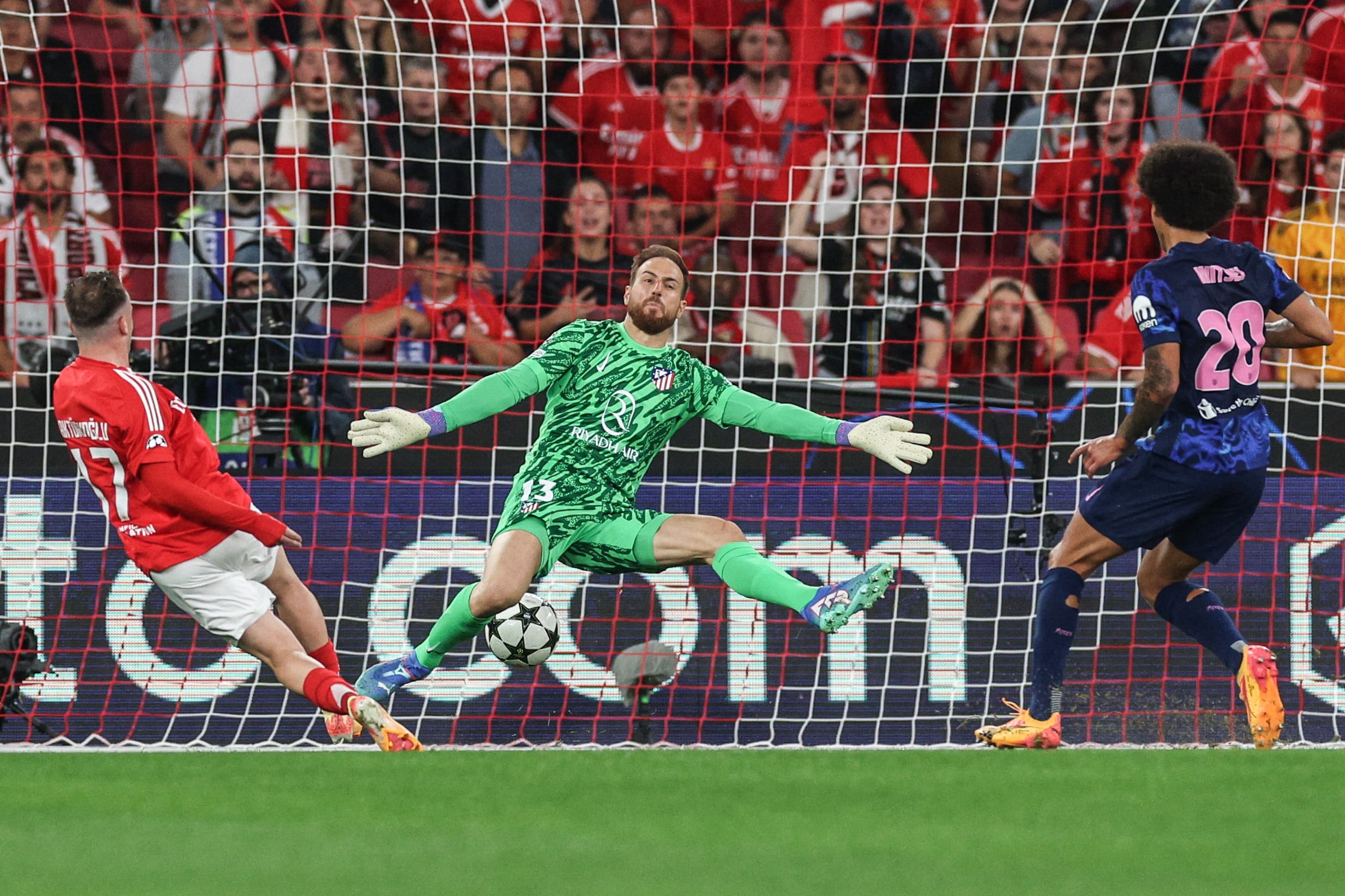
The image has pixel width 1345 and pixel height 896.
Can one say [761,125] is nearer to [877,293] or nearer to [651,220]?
[651,220]

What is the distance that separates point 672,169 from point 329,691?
381 cm

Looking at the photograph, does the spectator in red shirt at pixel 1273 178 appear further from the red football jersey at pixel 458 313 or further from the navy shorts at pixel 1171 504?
the red football jersey at pixel 458 313

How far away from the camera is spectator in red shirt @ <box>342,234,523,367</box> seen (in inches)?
336

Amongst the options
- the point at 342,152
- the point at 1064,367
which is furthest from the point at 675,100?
the point at 1064,367

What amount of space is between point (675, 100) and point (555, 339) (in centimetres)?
359

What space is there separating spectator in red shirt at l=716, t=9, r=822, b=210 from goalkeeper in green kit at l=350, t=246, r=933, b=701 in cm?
329

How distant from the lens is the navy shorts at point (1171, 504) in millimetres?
5297

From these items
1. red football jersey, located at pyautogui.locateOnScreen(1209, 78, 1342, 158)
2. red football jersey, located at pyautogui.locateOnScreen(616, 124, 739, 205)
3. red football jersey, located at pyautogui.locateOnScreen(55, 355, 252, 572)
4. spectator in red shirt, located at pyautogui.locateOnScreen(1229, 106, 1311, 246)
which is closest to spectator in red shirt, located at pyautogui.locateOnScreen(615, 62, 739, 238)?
red football jersey, located at pyautogui.locateOnScreen(616, 124, 739, 205)

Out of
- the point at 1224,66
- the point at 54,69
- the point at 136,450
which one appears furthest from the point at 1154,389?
the point at 54,69

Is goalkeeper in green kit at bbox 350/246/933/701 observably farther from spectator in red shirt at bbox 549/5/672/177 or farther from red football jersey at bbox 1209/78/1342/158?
red football jersey at bbox 1209/78/1342/158

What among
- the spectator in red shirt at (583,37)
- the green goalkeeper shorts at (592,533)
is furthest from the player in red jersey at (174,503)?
the spectator in red shirt at (583,37)

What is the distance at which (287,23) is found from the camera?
30.8 feet

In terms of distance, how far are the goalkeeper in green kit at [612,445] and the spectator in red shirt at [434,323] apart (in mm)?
2615

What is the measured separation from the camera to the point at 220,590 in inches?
221
